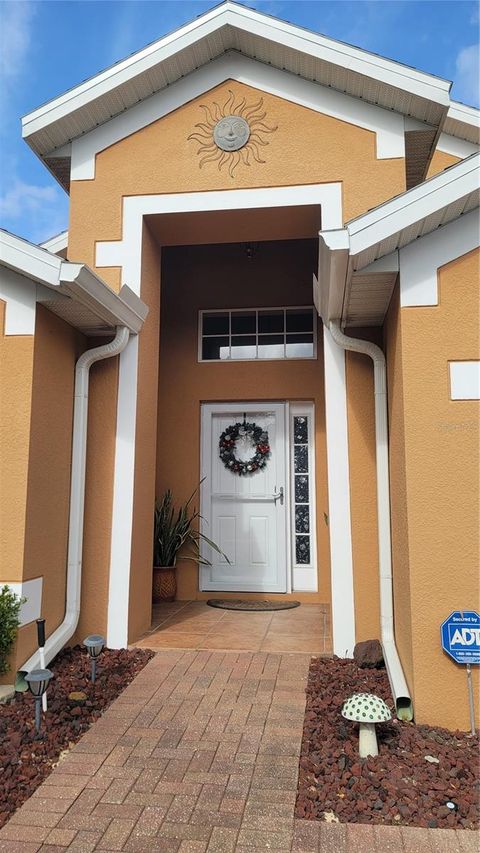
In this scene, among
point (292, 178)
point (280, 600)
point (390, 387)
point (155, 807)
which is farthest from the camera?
point (280, 600)

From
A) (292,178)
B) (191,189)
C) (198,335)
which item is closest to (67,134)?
(191,189)

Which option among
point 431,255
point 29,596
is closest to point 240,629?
point 29,596

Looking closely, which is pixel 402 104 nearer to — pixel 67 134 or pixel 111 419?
pixel 67 134

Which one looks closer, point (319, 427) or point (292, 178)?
point (292, 178)

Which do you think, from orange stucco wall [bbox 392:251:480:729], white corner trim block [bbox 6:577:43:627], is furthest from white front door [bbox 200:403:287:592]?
Answer: orange stucco wall [bbox 392:251:480:729]

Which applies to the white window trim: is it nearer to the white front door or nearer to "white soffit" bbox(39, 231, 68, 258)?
the white front door

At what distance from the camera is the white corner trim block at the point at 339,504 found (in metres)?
4.39

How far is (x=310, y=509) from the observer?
6.45m

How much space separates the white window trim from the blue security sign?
3.13 m

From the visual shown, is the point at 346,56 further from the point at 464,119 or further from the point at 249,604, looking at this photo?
the point at 249,604

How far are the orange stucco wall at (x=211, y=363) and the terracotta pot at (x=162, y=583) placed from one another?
187 millimetres

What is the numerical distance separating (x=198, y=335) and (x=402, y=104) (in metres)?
3.15

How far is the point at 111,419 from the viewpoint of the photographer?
A: 485 centimetres

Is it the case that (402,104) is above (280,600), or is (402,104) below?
above
